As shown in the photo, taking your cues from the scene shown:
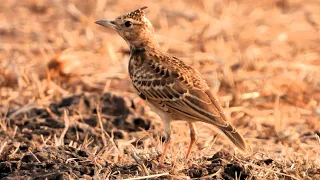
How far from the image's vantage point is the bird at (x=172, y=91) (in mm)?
6422

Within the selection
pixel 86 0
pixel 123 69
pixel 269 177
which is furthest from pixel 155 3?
pixel 269 177

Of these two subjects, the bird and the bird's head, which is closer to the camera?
the bird

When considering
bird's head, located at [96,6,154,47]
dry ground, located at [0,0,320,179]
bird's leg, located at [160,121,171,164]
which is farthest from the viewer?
bird's head, located at [96,6,154,47]

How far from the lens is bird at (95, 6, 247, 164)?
6422 millimetres

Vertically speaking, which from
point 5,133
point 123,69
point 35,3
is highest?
point 35,3

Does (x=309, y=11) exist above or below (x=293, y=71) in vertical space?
above

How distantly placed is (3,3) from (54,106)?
19.6ft

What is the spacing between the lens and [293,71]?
11.0 meters

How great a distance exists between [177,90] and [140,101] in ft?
9.02

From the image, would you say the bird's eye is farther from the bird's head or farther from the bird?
the bird

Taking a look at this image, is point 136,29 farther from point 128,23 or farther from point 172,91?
point 172,91

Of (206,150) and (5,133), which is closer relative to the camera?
(206,150)

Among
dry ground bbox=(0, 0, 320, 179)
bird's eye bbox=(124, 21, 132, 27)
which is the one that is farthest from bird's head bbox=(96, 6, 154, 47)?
dry ground bbox=(0, 0, 320, 179)

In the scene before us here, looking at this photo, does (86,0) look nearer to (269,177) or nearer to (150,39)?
(150,39)
